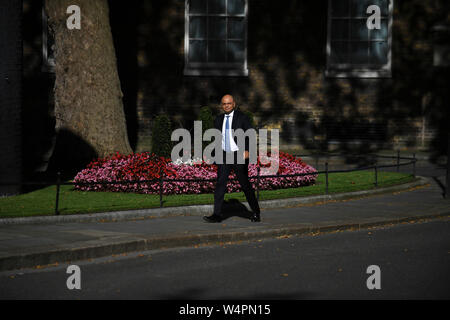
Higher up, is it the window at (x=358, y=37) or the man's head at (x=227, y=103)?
the window at (x=358, y=37)

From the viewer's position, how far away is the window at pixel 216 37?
25.2 m

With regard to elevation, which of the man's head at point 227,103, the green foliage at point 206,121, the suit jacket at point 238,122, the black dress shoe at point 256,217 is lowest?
the black dress shoe at point 256,217

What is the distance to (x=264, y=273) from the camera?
7883mm

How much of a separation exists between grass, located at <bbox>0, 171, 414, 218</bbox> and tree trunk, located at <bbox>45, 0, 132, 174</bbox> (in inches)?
71.6

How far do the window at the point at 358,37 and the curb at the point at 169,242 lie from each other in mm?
13619

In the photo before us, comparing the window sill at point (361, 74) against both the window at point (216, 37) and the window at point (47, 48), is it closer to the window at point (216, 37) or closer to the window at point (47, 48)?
the window at point (216, 37)

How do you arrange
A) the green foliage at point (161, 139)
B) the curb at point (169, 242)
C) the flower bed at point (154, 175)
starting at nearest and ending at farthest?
the curb at point (169, 242), the flower bed at point (154, 175), the green foliage at point (161, 139)

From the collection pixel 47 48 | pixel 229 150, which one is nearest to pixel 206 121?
pixel 229 150

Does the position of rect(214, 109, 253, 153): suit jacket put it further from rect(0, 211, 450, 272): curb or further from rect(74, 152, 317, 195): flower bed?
rect(74, 152, 317, 195): flower bed

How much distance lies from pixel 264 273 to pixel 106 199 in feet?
21.2

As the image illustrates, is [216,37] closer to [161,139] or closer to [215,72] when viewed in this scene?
[215,72]

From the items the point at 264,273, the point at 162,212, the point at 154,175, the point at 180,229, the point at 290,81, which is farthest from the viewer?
the point at 290,81

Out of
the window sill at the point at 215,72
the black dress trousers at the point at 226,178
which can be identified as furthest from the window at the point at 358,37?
the black dress trousers at the point at 226,178
